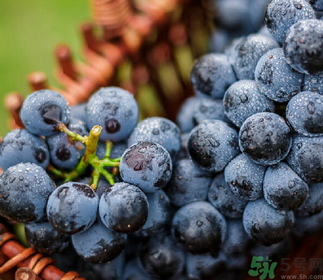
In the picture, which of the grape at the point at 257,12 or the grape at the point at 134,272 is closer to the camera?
the grape at the point at 134,272

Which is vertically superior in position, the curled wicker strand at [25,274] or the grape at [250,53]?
the grape at [250,53]

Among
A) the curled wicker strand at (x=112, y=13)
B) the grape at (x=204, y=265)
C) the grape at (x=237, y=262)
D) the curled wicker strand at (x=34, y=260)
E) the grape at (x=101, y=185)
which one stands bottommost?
the grape at (x=237, y=262)

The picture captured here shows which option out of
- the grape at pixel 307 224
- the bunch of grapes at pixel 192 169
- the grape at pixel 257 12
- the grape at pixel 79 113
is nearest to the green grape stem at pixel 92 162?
the bunch of grapes at pixel 192 169

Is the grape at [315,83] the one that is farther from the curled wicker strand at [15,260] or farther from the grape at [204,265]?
the curled wicker strand at [15,260]

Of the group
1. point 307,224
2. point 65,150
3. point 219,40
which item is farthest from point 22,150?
point 219,40

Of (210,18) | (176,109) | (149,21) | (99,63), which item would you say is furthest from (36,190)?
(210,18)

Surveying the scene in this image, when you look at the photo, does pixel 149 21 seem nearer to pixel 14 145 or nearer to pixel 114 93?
pixel 114 93

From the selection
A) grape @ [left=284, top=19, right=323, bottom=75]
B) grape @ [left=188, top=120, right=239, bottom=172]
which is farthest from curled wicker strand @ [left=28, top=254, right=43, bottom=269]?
grape @ [left=284, top=19, right=323, bottom=75]

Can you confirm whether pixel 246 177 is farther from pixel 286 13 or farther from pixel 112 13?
pixel 112 13
